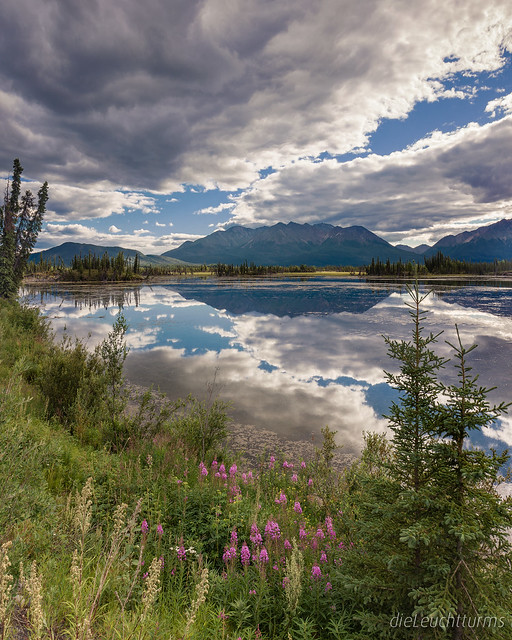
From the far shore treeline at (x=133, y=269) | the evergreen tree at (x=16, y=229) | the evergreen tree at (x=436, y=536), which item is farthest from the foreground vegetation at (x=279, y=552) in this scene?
the far shore treeline at (x=133, y=269)

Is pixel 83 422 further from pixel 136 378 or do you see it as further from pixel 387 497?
pixel 387 497

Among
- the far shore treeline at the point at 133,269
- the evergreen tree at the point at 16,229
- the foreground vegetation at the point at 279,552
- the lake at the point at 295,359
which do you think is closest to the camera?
the foreground vegetation at the point at 279,552

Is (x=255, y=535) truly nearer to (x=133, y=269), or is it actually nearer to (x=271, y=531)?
(x=271, y=531)

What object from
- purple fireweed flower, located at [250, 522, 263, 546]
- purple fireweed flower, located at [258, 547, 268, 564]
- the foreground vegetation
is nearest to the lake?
the foreground vegetation

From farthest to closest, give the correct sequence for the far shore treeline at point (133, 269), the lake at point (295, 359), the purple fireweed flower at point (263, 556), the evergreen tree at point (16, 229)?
the far shore treeline at point (133, 269), the evergreen tree at point (16, 229), the lake at point (295, 359), the purple fireweed flower at point (263, 556)

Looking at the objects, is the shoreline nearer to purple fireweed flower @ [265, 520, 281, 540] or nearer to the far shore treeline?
purple fireweed flower @ [265, 520, 281, 540]

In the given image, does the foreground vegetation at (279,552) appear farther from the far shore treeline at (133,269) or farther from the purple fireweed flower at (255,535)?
the far shore treeline at (133,269)

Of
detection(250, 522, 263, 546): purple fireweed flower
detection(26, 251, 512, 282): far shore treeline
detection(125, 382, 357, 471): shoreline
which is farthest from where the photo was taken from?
detection(26, 251, 512, 282): far shore treeline

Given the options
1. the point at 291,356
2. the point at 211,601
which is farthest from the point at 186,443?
the point at 291,356

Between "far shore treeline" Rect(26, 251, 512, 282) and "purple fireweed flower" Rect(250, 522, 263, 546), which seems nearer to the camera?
"purple fireweed flower" Rect(250, 522, 263, 546)

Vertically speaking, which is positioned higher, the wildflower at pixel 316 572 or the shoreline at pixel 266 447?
the wildflower at pixel 316 572

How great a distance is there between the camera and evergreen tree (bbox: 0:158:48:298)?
110 feet

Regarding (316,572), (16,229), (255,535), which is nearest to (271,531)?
(255,535)

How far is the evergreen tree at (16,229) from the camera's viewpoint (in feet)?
110
